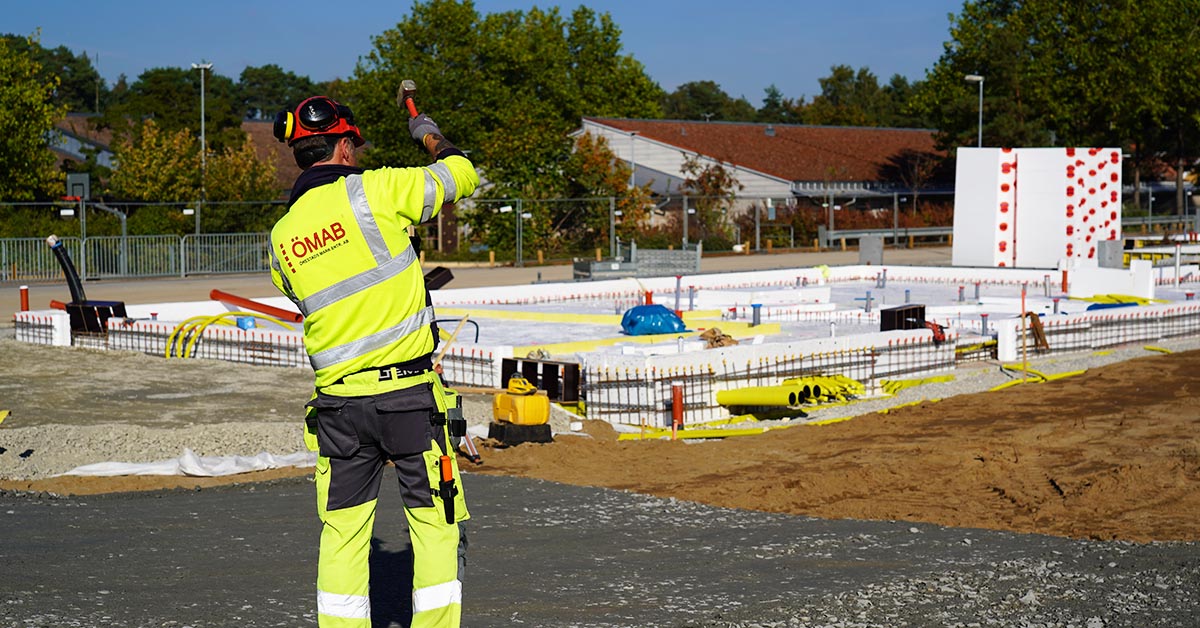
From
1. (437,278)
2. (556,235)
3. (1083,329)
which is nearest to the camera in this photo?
(437,278)

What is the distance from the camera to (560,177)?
45.9 metres

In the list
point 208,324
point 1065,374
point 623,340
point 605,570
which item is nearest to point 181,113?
point 208,324

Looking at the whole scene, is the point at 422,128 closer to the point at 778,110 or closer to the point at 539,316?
the point at 539,316

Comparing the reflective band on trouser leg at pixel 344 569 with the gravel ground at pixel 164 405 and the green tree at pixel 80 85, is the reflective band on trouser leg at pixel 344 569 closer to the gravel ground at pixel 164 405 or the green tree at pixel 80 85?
the gravel ground at pixel 164 405

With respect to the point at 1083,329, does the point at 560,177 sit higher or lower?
higher

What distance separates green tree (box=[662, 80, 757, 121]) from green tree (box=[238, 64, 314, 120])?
1306 inches

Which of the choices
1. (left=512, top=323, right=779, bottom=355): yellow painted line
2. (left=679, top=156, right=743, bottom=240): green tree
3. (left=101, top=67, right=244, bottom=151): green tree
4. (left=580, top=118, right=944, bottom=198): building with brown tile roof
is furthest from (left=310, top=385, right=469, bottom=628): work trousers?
(left=101, top=67, right=244, bottom=151): green tree

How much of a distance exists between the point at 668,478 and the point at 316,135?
529cm

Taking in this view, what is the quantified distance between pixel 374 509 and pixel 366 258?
87 centimetres

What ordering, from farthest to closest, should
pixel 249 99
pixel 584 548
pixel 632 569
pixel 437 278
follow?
pixel 249 99 < pixel 437 278 < pixel 584 548 < pixel 632 569

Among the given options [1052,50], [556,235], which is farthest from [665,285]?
[1052,50]

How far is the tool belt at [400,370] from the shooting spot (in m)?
4.83

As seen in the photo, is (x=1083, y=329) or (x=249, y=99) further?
(x=249, y=99)

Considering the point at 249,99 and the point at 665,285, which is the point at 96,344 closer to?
the point at 665,285
